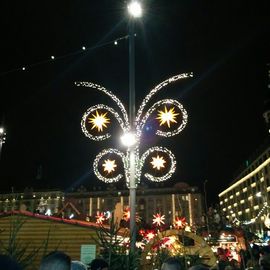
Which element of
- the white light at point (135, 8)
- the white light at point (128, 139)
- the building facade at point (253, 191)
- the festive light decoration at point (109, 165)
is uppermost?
Result: the building facade at point (253, 191)

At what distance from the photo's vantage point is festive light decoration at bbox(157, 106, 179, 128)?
1180 centimetres

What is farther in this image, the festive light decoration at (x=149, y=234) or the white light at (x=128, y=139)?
the festive light decoration at (x=149, y=234)

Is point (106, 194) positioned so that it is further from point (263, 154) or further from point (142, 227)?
point (142, 227)

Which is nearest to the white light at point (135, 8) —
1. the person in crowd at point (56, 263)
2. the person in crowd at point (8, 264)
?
the person in crowd at point (56, 263)

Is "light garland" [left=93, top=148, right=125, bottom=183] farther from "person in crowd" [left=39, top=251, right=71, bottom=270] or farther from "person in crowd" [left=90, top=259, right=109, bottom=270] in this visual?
"person in crowd" [left=39, top=251, right=71, bottom=270]

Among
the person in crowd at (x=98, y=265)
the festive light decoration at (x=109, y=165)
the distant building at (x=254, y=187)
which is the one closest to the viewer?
the person in crowd at (x=98, y=265)

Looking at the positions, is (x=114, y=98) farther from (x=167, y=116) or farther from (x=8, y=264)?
(x=8, y=264)

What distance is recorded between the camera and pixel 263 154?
275 ft

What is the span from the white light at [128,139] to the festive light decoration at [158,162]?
1061mm

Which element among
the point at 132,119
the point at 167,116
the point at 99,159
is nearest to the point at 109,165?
the point at 99,159

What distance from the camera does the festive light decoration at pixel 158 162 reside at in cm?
1157

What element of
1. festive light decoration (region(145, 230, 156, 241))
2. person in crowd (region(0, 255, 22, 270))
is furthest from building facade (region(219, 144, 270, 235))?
person in crowd (region(0, 255, 22, 270))

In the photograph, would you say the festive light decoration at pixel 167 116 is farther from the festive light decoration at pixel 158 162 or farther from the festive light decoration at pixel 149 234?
the festive light decoration at pixel 149 234

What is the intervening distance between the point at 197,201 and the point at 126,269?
107 meters
